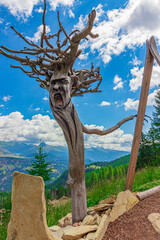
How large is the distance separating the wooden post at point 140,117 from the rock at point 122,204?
85 centimetres

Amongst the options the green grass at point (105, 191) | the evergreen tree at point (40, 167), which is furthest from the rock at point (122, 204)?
the evergreen tree at point (40, 167)

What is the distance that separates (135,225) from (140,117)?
8.79 ft

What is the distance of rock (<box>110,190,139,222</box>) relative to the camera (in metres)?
2.98

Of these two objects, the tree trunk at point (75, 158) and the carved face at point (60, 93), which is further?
the carved face at point (60, 93)

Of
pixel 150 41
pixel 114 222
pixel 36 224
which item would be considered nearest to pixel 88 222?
pixel 114 222

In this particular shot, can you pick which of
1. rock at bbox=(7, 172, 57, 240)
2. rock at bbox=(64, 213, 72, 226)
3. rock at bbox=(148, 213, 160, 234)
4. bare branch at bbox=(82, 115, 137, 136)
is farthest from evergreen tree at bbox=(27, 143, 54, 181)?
rock at bbox=(7, 172, 57, 240)

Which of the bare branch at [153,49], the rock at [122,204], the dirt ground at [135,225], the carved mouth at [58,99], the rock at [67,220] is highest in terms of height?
the bare branch at [153,49]

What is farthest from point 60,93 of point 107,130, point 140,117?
point 140,117

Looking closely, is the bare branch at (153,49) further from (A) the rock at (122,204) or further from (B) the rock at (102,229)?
(B) the rock at (102,229)

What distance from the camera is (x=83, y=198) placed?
3.40m

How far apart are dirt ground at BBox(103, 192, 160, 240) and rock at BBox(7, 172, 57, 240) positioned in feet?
4.38

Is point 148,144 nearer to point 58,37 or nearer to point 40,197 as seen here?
point 58,37

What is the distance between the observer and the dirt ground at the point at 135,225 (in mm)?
2455

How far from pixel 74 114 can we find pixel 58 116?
1.23 ft
